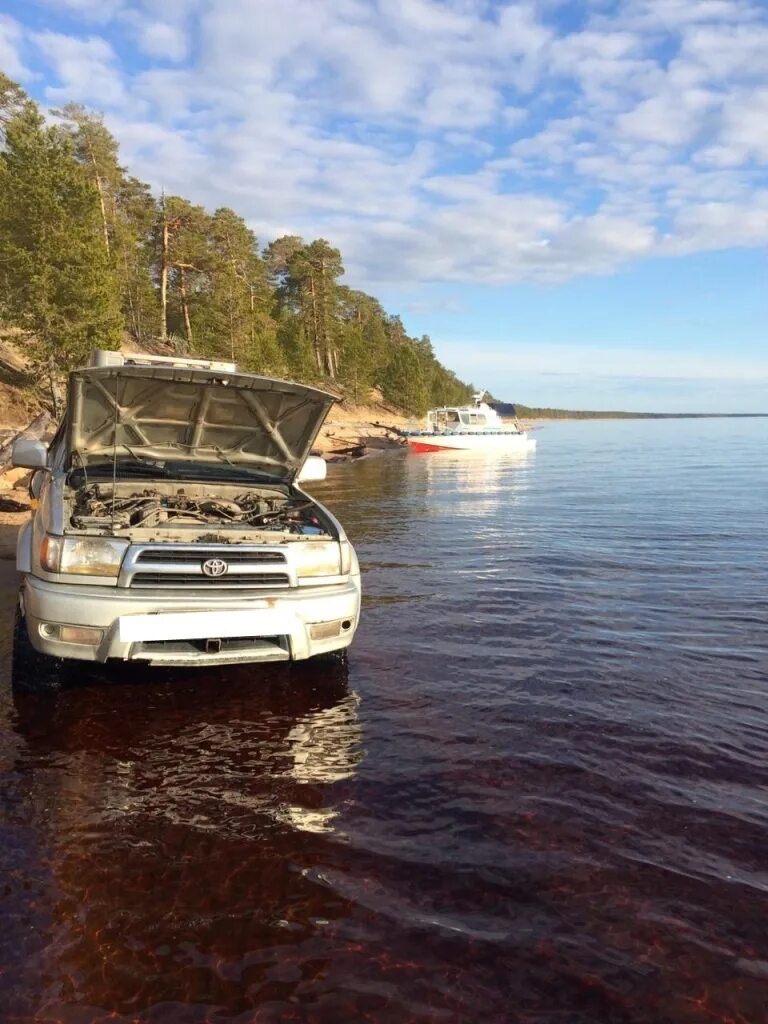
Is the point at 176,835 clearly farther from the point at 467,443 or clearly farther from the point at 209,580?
the point at 467,443

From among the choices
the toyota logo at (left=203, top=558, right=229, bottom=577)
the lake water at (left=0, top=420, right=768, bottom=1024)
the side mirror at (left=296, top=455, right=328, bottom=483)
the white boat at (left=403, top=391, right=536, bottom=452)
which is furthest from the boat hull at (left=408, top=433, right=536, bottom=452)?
the toyota logo at (left=203, top=558, right=229, bottom=577)

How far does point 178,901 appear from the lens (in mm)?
2777

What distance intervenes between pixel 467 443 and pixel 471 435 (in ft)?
3.01

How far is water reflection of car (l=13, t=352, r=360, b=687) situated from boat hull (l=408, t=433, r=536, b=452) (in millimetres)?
40515

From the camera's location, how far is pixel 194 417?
5930 millimetres

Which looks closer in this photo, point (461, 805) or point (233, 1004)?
point (233, 1004)

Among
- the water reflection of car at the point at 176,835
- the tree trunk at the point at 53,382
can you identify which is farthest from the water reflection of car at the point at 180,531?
the tree trunk at the point at 53,382

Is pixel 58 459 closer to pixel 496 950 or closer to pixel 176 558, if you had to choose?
pixel 176 558

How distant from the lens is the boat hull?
46.4 meters

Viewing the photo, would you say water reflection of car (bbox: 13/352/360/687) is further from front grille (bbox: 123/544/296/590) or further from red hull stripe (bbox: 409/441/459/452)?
red hull stripe (bbox: 409/441/459/452)

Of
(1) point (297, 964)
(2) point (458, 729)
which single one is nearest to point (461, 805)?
(2) point (458, 729)

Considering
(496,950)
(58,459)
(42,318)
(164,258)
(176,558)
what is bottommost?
(496,950)

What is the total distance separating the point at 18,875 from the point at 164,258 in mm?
52661

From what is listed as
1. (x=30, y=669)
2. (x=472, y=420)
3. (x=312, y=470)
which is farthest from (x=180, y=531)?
(x=472, y=420)
